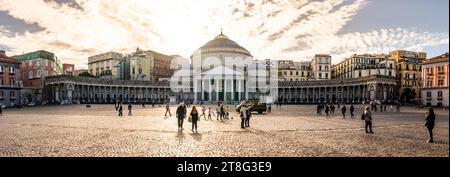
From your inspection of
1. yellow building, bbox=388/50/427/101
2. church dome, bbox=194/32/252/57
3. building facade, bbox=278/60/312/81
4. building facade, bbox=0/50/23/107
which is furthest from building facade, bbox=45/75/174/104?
yellow building, bbox=388/50/427/101

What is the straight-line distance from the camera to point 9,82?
197 feet

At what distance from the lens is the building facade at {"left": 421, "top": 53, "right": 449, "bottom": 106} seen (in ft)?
183

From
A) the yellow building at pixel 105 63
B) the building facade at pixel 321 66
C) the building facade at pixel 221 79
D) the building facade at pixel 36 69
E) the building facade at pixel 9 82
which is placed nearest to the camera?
the building facade at pixel 9 82

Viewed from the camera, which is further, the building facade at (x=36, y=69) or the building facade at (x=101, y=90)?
the building facade at (x=36, y=69)

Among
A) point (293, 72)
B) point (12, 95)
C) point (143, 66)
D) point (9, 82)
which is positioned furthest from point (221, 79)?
point (9, 82)

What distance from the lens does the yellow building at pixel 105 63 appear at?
106 meters

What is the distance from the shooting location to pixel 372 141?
494 inches

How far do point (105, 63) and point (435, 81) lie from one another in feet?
352

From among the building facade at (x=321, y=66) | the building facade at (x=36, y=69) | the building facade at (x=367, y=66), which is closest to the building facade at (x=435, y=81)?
the building facade at (x=367, y=66)

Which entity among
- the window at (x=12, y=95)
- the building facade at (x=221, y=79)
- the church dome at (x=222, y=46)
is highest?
the church dome at (x=222, y=46)

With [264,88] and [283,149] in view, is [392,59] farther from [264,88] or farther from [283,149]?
[283,149]

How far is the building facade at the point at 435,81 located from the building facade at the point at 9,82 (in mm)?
92494

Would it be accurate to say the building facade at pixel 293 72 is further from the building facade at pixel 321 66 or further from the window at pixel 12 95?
the window at pixel 12 95

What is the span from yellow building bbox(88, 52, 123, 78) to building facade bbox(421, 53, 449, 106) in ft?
329
